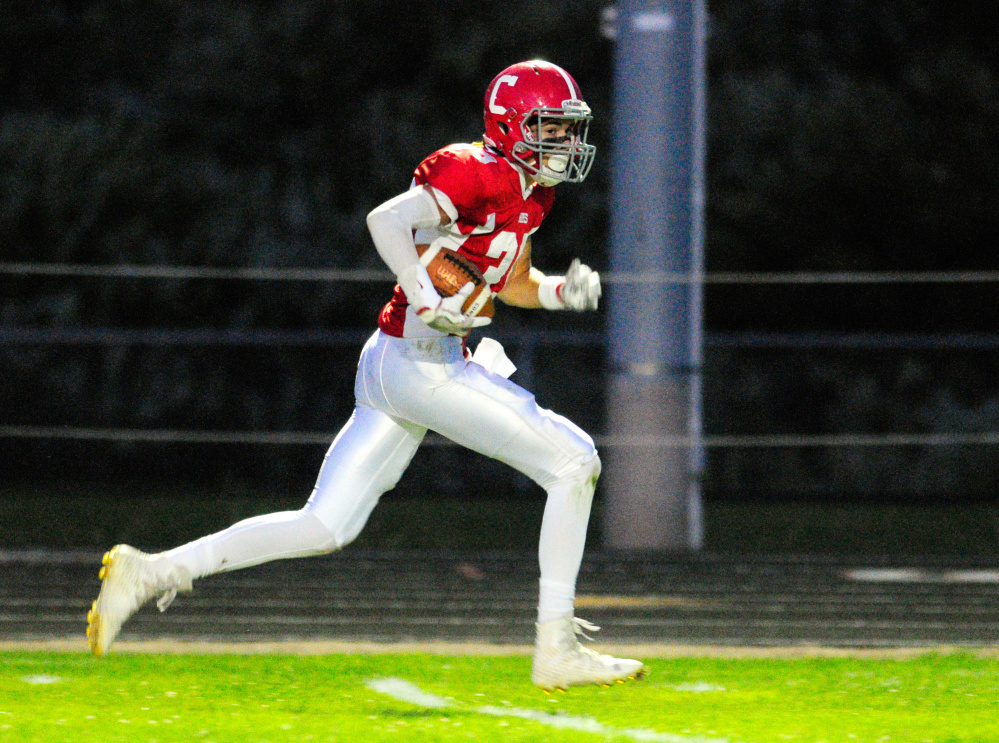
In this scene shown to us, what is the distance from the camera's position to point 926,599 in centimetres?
727

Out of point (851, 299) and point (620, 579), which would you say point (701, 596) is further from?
point (851, 299)

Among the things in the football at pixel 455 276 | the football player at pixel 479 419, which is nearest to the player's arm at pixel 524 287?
the football player at pixel 479 419

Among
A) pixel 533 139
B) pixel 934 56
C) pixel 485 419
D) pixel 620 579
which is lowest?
pixel 620 579

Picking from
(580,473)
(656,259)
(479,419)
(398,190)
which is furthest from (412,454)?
(398,190)

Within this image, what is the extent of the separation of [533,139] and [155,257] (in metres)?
9.60

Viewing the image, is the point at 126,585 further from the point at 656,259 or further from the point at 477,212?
the point at 656,259

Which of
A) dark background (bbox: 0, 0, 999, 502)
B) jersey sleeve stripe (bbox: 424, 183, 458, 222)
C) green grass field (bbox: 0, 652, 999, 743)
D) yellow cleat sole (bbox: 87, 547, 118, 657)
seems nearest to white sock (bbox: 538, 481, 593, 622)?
green grass field (bbox: 0, 652, 999, 743)

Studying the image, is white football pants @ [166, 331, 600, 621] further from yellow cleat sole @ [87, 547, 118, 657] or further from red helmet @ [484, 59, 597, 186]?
red helmet @ [484, 59, 597, 186]

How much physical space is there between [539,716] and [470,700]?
0.33 metres

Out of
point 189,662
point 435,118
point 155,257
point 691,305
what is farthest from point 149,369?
point 189,662

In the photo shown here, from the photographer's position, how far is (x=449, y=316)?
443 centimetres

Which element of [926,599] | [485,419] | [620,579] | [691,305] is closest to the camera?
[485,419]

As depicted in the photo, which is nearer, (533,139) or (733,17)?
(533,139)

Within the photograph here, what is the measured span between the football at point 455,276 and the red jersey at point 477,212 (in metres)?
0.03
